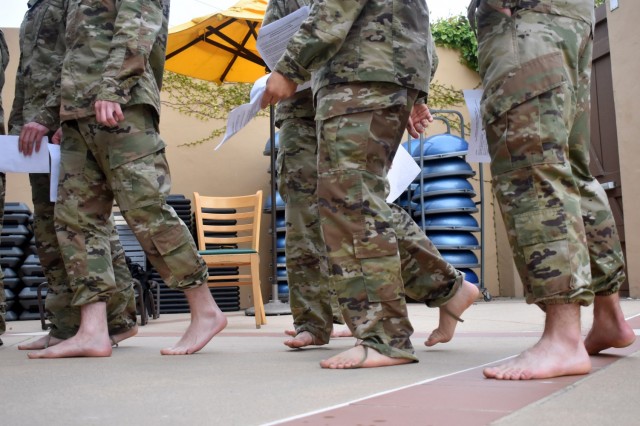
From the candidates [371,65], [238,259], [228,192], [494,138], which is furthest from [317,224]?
[228,192]

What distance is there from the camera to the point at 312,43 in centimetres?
216

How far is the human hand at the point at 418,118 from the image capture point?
2.66m

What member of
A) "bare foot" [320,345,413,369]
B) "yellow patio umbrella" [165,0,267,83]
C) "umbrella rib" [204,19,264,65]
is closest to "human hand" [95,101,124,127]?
"bare foot" [320,345,413,369]

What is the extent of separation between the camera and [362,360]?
2098mm

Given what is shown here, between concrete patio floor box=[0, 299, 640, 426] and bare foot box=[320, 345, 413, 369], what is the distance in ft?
0.18

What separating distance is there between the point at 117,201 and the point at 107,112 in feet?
1.02

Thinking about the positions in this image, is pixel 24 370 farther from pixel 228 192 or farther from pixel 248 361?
pixel 228 192

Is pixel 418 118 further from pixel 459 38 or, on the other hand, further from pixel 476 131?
pixel 459 38

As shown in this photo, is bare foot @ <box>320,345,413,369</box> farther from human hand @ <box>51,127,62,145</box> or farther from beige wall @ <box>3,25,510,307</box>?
beige wall @ <box>3,25,510,307</box>

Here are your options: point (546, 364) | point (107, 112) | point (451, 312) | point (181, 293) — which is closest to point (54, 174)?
point (107, 112)

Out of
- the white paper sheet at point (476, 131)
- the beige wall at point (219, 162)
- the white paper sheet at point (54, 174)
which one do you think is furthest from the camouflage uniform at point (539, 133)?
the beige wall at point (219, 162)

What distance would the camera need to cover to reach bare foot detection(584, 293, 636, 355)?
216 cm

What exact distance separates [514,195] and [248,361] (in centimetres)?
100

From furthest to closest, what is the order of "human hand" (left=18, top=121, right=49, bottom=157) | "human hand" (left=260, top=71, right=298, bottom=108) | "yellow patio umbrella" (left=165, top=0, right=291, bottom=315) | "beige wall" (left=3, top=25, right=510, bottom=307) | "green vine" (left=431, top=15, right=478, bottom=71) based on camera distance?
"green vine" (left=431, top=15, right=478, bottom=71)
"beige wall" (left=3, top=25, right=510, bottom=307)
"yellow patio umbrella" (left=165, top=0, right=291, bottom=315)
"human hand" (left=18, top=121, right=49, bottom=157)
"human hand" (left=260, top=71, right=298, bottom=108)
